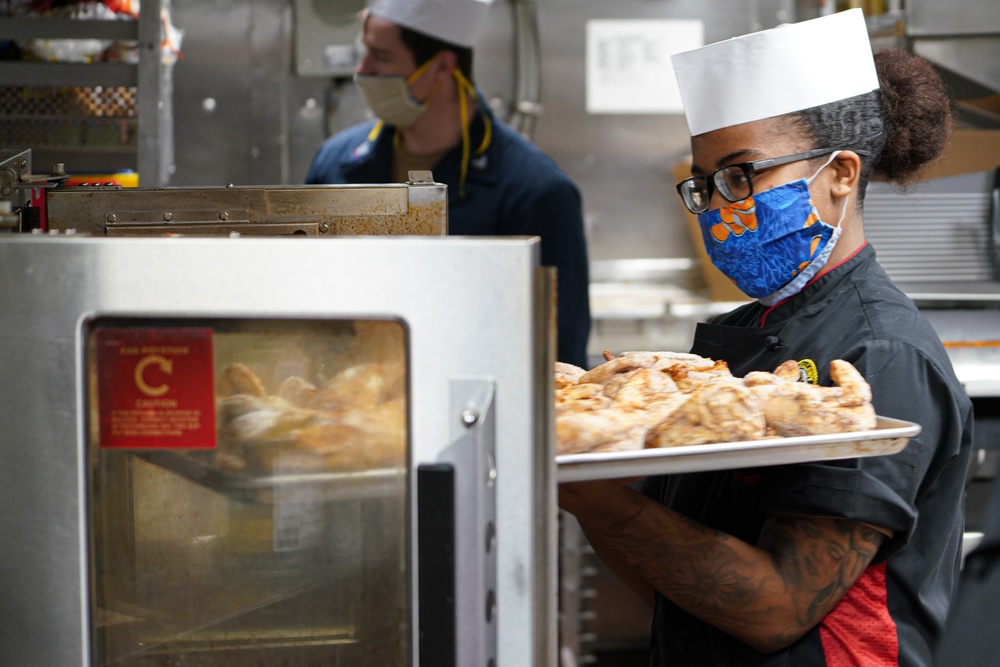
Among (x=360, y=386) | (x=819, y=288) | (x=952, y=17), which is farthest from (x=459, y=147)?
(x=360, y=386)

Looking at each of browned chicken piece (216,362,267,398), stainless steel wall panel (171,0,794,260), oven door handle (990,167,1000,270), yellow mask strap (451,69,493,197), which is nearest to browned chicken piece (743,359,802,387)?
browned chicken piece (216,362,267,398)

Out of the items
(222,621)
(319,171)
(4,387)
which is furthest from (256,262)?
(319,171)

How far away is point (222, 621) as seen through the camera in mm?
875

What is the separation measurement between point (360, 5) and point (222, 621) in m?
3.29

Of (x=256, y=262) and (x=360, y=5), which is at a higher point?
(x=360, y=5)

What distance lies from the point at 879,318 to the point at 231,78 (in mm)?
3184

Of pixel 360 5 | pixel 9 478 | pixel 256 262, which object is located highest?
pixel 360 5

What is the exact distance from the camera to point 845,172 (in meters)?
1.43

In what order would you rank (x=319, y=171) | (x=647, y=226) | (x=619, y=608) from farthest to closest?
(x=647, y=226), (x=619, y=608), (x=319, y=171)

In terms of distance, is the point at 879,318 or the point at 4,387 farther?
the point at 879,318

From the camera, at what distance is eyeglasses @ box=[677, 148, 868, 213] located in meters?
1.41

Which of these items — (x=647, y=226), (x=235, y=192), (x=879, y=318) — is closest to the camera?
(x=235, y=192)

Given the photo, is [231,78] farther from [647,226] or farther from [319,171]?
[647,226]

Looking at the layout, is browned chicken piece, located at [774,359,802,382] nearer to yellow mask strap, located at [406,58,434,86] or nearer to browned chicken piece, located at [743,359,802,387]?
browned chicken piece, located at [743,359,802,387]
